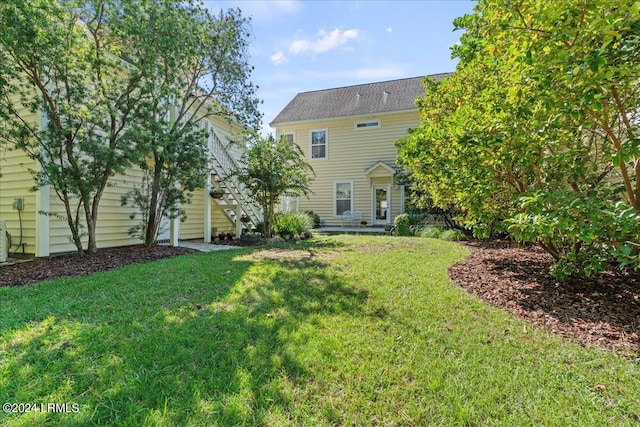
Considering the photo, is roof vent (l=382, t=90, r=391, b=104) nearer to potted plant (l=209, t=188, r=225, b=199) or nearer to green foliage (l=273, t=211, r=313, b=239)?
green foliage (l=273, t=211, r=313, b=239)

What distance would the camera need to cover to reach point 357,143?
15555mm

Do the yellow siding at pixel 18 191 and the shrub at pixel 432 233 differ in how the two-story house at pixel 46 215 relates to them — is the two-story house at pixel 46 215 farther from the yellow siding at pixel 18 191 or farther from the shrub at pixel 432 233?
the shrub at pixel 432 233

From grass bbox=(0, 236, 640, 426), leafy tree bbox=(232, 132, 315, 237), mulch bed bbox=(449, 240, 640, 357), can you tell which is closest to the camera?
grass bbox=(0, 236, 640, 426)

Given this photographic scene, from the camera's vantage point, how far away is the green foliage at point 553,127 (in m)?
2.59

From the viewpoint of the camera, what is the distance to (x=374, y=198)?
15.4m

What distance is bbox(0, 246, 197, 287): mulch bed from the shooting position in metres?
4.95

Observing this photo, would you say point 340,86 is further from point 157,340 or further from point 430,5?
point 157,340

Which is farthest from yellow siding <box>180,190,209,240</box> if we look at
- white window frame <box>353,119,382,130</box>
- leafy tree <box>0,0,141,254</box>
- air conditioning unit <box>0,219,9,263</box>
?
white window frame <box>353,119,382,130</box>

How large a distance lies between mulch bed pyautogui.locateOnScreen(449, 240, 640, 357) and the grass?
0.32 metres

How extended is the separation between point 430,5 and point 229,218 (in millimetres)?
8424

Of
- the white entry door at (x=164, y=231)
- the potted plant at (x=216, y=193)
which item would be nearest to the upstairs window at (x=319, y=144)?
the potted plant at (x=216, y=193)

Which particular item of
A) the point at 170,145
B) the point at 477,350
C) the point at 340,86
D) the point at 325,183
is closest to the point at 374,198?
the point at 325,183

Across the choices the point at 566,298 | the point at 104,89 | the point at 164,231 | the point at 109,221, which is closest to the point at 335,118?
the point at 164,231

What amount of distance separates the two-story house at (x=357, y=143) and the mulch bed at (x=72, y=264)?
30.0 ft
